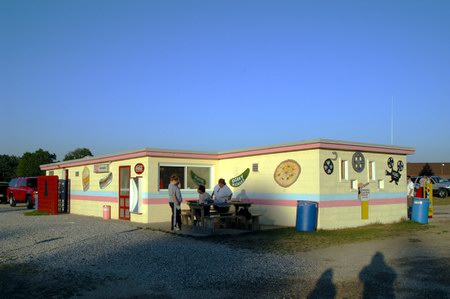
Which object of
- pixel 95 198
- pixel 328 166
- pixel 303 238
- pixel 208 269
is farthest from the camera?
pixel 95 198

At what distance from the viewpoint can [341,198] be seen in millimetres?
15133

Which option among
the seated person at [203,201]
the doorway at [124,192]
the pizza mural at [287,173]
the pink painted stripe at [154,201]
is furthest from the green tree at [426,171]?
the seated person at [203,201]

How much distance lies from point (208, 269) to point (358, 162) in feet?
29.7

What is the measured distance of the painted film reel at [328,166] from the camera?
14.7 m

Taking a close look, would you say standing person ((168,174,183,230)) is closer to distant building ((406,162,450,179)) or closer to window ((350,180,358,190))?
window ((350,180,358,190))

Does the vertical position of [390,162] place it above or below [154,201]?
above

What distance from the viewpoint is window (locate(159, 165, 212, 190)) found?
1767 cm

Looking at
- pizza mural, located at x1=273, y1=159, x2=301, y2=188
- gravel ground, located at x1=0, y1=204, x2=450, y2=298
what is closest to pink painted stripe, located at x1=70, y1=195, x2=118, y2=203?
gravel ground, located at x1=0, y1=204, x2=450, y2=298

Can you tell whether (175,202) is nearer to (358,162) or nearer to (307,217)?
(307,217)

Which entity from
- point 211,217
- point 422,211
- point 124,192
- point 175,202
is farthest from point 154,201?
point 422,211

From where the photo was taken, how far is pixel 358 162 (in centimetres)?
1590

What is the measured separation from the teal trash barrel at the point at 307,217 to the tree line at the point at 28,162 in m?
49.6

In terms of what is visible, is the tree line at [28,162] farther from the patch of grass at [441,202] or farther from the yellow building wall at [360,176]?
the yellow building wall at [360,176]

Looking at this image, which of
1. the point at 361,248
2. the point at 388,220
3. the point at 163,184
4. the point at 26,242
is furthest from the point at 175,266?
the point at 388,220
